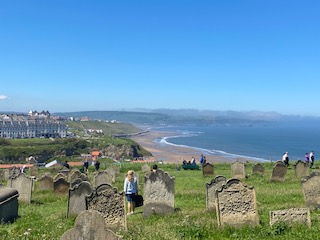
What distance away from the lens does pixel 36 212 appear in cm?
1443

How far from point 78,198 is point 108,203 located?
277 centimetres

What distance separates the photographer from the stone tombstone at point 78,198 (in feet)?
42.3

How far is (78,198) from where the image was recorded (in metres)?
13.1

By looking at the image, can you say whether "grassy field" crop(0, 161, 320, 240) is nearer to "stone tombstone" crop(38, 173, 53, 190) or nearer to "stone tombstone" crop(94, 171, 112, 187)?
"stone tombstone" crop(94, 171, 112, 187)

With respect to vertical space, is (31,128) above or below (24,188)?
below

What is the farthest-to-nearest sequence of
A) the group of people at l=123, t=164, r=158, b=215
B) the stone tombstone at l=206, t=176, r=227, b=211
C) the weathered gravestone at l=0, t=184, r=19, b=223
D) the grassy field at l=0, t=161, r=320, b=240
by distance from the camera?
the group of people at l=123, t=164, r=158, b=215 < the stone tombstone at l=206, t=176, r=227, b=211 < the weathered gravestone at l=0, t=184, r=19, b=223 < the grassy field at l=0, t=161, r=320, b=240

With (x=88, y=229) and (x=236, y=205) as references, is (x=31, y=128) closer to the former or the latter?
(x=236, y=205)

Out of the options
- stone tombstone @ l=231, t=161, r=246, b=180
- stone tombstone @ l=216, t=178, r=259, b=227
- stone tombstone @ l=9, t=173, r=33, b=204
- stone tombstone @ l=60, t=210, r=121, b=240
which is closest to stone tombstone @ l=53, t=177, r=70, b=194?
stone tombstone @ l=9, t=173, r=33, b=204

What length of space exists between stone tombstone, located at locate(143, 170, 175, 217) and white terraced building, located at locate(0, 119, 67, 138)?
160 m

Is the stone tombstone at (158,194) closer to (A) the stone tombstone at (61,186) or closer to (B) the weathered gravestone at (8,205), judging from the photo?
(B) the weathered gravestone at (8,205)

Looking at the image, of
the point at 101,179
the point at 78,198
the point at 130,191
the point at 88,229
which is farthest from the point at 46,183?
the point at 88,229

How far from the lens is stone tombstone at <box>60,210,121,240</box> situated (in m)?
6.81

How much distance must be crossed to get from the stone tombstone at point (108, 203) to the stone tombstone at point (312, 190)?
5.99 metres

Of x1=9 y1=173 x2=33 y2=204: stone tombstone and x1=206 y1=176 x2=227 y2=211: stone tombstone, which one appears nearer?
x1=206 y1=176 x2=227 y2=211: stone tombstone
